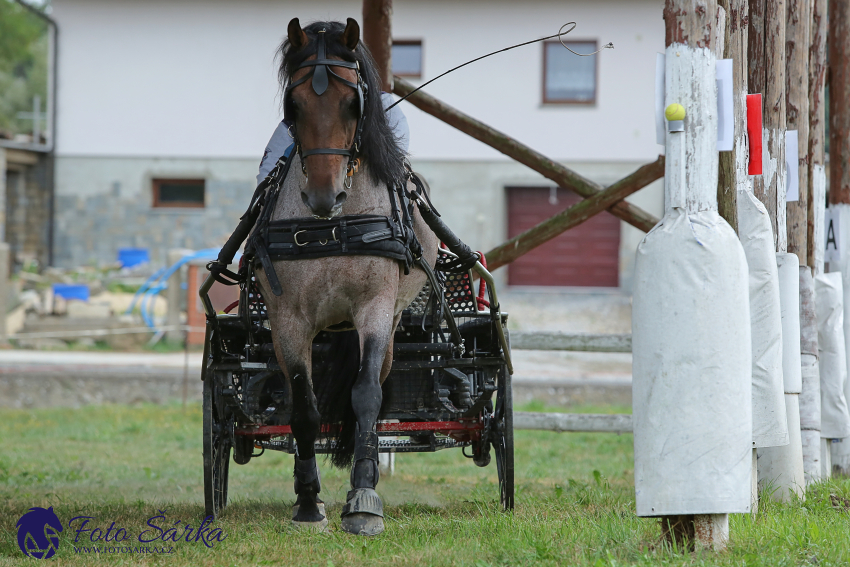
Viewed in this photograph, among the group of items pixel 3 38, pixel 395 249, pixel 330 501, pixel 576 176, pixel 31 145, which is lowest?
pixel 330 501

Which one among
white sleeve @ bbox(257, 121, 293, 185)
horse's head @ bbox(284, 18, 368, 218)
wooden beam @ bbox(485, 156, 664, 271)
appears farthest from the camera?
wooden beam @ bbox(485, 156, 664, 271)

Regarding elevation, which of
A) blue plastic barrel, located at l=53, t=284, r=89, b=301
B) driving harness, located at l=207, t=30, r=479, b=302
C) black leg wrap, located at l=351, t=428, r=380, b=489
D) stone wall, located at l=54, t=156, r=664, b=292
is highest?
stone wall, located at l=54, t=156, r=664, b=292

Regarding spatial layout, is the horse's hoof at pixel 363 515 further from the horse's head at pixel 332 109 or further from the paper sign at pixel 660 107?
the paper sign at pixel 660 107

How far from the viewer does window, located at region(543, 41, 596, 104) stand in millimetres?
19656

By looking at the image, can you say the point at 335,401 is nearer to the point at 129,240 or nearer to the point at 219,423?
the point at 219,423

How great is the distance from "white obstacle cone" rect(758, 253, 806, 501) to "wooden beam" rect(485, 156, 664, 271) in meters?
2.03

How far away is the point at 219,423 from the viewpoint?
4645mm

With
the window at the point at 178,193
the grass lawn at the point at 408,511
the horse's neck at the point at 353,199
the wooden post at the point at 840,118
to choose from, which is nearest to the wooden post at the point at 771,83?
the grass lawn at the point at 408,511

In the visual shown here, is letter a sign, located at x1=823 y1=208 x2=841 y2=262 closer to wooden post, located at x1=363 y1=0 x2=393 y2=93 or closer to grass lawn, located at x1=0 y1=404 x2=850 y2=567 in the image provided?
grass lawn, located at x1=0 y1=404 x2=850 y2=567

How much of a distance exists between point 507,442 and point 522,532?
3.50 feet

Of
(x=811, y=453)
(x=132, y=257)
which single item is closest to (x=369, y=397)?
(x=811, y=453)

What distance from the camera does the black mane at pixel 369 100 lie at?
392 cm

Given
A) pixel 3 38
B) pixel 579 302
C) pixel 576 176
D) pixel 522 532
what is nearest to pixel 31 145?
pixel 3 38

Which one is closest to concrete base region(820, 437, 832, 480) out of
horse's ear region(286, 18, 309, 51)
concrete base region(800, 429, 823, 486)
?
concrete base region(800, 429, 823, 486)
